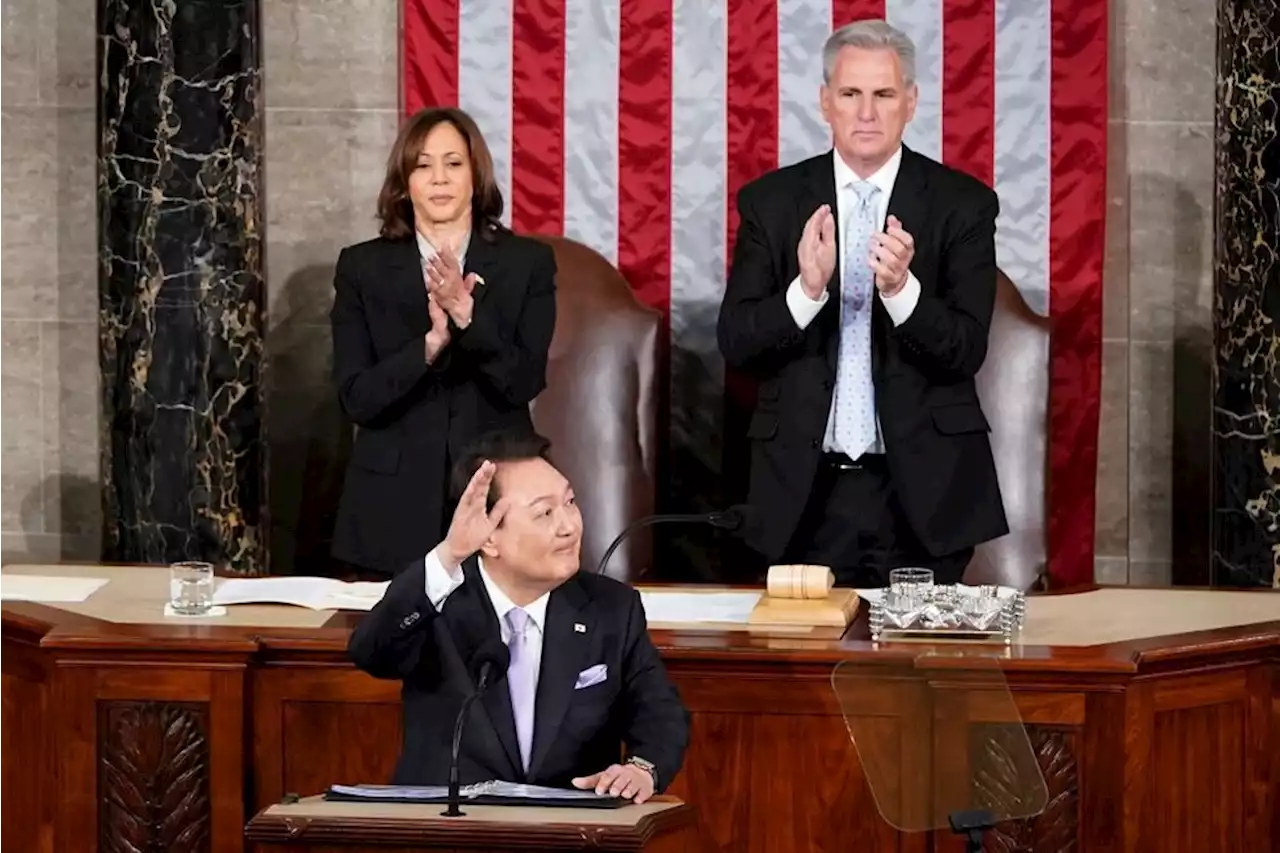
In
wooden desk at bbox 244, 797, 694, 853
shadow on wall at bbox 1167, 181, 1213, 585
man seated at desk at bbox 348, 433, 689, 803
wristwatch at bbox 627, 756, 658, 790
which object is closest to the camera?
wooden desk at bbox 244, 797, 694, 853

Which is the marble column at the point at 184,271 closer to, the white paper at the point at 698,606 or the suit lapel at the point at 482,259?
the suit lapel at the point at 482,259

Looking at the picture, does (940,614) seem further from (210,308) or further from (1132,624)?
(210,308)

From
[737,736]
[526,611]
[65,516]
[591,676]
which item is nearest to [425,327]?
[737,736]

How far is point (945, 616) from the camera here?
16.0ft

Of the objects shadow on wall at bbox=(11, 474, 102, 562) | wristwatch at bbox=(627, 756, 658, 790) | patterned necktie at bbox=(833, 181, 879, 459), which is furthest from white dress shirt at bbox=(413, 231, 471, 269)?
shadow on wall at bbox=(11, 474, 102, 562)

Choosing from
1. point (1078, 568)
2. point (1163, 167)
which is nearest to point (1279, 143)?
point (1163, 167)

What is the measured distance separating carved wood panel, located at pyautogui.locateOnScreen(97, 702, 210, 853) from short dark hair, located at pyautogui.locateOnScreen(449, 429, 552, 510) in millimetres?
939

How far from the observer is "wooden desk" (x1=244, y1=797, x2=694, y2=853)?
3.37 metres

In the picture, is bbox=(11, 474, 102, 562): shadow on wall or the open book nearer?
the open book

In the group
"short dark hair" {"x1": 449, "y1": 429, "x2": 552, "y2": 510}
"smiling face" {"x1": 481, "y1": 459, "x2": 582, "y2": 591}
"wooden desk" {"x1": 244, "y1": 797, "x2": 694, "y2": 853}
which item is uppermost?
"short dark hair" {"x1": 449, "y1": 429, "x2": 552, "y2": 510}

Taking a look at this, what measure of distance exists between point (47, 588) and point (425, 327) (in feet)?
3.57

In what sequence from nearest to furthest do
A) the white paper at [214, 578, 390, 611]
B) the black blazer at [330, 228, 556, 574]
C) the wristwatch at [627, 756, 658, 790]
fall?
the wristwatch at [627, 756, 658, 790] < the white paper at [214, 578, 390, 611] < the black blazer at [330, 228, 556, 574]

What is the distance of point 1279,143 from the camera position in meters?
6.64

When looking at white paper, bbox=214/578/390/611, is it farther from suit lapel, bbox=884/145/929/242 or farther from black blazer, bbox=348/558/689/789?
suit lapel, bbox=884/145/929/242
